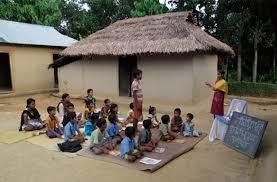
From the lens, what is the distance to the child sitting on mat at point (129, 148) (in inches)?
215

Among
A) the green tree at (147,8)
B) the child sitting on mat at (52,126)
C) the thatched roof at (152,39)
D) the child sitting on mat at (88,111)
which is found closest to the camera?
the child sitting on mat at (52,126)

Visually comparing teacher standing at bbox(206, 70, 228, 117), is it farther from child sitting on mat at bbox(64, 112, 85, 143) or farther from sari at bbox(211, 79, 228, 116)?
child sitting on mat at bbox(64, 112, 85, 143)

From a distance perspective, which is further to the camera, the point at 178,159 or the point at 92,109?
the point at 92,109

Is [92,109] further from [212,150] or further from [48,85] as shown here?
[48,85]

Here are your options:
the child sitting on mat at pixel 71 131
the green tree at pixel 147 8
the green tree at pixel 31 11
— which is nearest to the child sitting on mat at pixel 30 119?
the child sitting on mat at pixel 71 131

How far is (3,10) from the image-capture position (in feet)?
63.2

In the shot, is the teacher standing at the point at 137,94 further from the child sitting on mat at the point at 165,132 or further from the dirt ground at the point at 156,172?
the dirt ground at the point at 156,172

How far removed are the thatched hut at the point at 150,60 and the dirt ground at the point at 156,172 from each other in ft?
14.1

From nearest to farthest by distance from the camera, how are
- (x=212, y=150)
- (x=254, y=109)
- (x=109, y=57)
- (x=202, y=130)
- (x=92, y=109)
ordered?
(x=212, y=150), (x=202, y=130), (x=92, y=109), (x=254, y=109), (x=109, y=57)

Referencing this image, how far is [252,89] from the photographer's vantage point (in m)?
13.7

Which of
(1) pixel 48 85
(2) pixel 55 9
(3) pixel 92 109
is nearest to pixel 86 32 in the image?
(2) pixel 55 9

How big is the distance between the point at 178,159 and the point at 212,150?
92 centimetres

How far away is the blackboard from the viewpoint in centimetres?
571

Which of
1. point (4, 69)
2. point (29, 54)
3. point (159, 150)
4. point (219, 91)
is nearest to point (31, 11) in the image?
point (4, 69)
